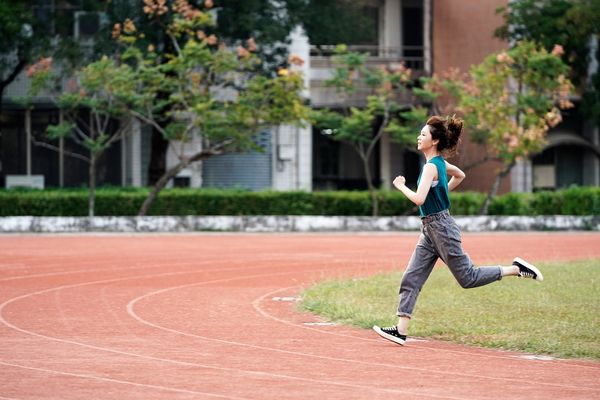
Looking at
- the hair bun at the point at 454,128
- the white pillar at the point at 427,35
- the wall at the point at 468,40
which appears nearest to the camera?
the hair bun at the point at 454,128

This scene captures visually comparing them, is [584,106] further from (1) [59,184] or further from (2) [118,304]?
(2) [118,304]

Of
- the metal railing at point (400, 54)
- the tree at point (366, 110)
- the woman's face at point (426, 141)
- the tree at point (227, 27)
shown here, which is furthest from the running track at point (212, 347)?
the metal railing at point (400, 54)

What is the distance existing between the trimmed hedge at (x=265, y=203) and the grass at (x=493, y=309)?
1655 centimetres

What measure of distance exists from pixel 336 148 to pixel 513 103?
13.3m

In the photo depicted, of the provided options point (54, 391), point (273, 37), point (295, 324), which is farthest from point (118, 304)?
point (273, 37)

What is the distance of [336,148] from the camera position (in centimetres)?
4891

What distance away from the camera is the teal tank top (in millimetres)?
11094

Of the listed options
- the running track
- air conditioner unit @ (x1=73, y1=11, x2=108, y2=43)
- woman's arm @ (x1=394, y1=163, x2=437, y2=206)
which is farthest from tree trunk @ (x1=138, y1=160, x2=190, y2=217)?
woman's arm @ (x1=394, y1=163, x2=437, y2=206)

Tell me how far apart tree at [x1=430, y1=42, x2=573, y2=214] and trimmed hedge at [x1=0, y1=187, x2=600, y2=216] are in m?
0.93

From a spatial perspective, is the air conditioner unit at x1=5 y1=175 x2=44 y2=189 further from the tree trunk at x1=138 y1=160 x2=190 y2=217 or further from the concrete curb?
the concrete curb

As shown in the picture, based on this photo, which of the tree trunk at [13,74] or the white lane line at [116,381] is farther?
the tree trunk at [13,74]

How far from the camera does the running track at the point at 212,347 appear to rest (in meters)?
8.77

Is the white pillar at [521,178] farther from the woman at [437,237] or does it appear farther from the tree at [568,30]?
the woman at [437,237]

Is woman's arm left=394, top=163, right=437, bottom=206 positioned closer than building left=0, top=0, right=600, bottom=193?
Yes
